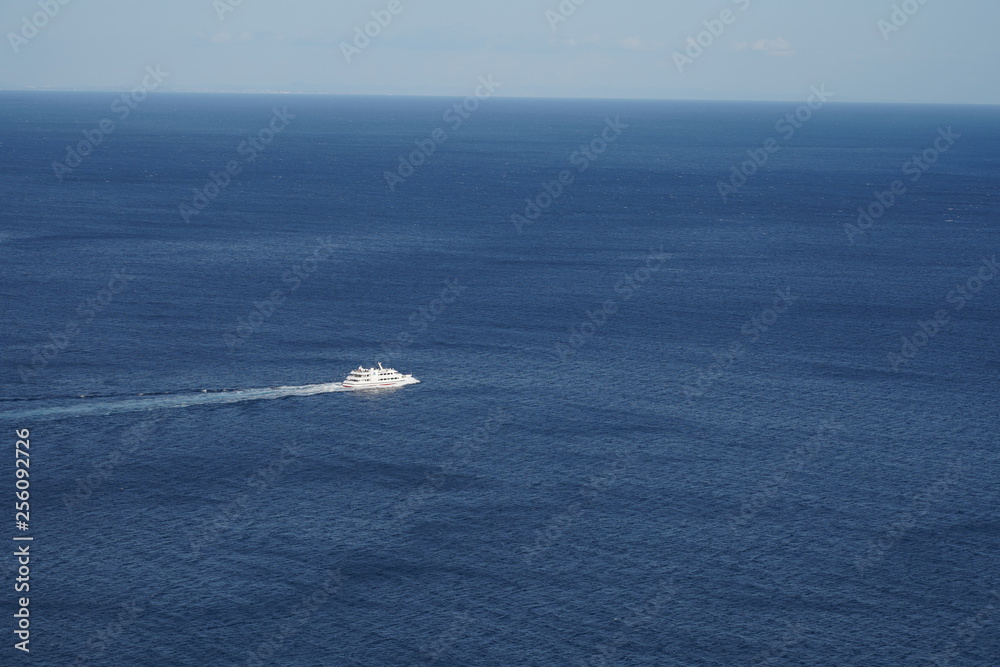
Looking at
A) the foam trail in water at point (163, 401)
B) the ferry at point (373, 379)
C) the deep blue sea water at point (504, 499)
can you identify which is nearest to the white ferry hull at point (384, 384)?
the ferry at point (373, 379)

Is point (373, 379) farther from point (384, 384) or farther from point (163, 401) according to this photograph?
point (163, 401)

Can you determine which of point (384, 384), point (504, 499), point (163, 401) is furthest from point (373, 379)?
point (504, 499)

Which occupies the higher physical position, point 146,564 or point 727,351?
point 727,351

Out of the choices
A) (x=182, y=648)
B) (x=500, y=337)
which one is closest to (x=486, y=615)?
(x=182, y=648)

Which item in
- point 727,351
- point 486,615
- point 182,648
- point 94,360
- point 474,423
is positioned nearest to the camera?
point 182,648

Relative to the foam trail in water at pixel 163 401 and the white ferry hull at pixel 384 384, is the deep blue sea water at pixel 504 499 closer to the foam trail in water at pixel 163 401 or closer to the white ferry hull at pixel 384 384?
the foam trail in water at pixel 163 401

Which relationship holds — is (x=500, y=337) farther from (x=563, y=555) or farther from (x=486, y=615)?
(x=486, y=615)
